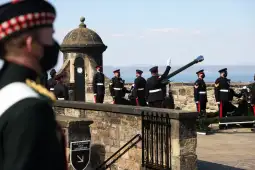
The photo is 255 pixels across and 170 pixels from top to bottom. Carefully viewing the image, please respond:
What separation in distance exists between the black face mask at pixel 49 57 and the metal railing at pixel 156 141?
5790mm

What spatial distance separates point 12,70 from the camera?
194 cm

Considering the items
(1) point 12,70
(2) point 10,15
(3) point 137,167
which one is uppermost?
(2) point 10,15

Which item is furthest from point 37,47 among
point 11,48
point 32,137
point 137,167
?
point 137,167

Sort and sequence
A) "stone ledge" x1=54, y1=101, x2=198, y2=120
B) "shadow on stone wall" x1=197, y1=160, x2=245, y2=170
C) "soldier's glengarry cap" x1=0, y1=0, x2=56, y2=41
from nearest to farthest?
"soldier's glengarry cap" x1=0, y1=0, x2=56, y2=41, "stone ledge" x1=54, y1=101, x2=198, y2=120, "shadow on stone wall" x1=197, y1=160, x2=245, y2=170

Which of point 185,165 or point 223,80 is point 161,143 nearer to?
point 185,165

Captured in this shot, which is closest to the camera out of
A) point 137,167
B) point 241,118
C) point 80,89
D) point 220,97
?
point 137,167

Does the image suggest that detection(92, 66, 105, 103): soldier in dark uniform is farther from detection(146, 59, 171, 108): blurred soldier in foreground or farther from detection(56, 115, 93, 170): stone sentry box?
detection(56, 115, 93, 170): stone sentry box

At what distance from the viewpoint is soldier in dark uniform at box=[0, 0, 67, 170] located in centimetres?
178

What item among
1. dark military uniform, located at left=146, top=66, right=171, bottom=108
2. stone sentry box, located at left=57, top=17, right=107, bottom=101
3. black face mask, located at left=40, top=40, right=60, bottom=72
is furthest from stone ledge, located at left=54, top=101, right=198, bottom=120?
stone sentry box, located at left=57, top=17, right=107, bottom=101

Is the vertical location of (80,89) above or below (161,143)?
above

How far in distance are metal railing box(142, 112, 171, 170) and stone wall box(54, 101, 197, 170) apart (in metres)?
0.08

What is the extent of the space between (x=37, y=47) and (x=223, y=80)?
13.2 m

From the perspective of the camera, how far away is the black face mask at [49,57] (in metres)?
2.04

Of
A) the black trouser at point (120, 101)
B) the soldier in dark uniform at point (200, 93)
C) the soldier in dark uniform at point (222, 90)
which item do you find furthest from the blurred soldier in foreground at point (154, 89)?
the black trouser at point (120, 101)
